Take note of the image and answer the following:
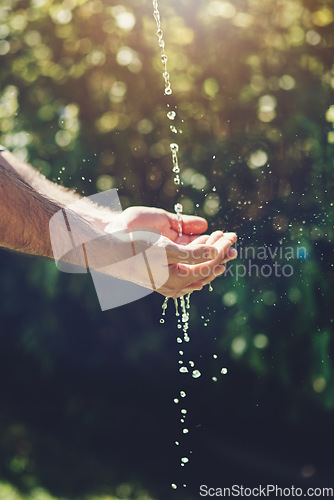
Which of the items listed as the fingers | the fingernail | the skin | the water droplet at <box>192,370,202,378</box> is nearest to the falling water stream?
the water droplet at <box>192,370,202,378</box>

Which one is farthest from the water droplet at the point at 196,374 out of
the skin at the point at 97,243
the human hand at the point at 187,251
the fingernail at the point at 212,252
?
the fingernail at the point at 212,252

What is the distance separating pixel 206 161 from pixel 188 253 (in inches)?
42.4

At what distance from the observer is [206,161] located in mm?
2889

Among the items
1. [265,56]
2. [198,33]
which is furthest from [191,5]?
[265,56]

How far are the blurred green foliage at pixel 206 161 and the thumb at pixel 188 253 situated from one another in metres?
1.01

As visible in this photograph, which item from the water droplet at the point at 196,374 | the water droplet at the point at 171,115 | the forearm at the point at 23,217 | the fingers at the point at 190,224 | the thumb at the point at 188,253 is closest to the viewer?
the forearm at the point at 23,217

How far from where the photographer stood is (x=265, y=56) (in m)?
2.76

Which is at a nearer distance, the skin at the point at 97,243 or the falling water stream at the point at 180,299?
the skin at the point at 97,243

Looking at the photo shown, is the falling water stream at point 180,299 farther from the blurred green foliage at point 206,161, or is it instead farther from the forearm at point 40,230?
the forearm at point 40,230

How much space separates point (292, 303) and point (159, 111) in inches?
47.0

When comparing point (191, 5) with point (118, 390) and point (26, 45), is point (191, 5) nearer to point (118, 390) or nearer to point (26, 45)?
point (26, 45)

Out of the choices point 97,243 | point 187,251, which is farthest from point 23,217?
point 187,251

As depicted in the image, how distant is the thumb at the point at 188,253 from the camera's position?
192 cm

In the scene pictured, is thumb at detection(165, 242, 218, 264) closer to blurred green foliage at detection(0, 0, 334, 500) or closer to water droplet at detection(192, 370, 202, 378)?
blurred green foliage at detection(0, 0, 334, 500)
